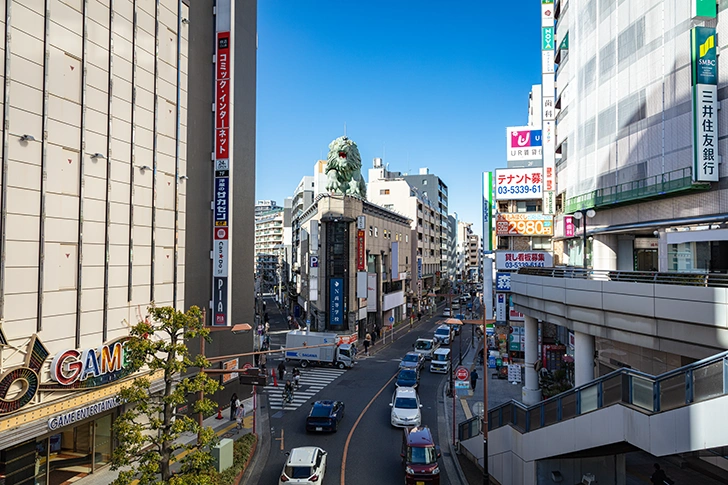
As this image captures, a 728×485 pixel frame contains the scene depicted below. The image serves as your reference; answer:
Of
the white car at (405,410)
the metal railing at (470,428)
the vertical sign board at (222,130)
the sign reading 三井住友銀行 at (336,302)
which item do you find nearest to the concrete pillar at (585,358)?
the metal railing at (470,428)

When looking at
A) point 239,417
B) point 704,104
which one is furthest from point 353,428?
point 704,104

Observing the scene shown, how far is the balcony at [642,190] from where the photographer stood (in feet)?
69.4

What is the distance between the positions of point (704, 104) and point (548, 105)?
23.8 metres

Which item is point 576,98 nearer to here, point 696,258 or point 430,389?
point 696,258

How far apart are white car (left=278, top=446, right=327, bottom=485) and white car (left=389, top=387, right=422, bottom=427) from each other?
6804 mm

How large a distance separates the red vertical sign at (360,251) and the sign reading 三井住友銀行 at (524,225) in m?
13.9

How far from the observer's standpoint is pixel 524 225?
4250cm

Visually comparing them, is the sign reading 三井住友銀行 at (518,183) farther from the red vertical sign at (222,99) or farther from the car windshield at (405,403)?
the red vertical sign at (222,99)

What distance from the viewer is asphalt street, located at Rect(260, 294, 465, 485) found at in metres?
18.8

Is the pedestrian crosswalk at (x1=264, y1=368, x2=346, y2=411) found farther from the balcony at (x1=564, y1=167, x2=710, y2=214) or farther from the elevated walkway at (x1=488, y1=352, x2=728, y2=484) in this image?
the balcony at (x1=564, y1=167, x2=710, y2=214)

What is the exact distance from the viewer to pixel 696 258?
21359 mm

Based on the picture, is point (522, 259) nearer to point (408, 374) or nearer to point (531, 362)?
point (408, 374)

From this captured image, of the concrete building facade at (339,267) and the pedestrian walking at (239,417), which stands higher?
the concrete building facade at (339,267)

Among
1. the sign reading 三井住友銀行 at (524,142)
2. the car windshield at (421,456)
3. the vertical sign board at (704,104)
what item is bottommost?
the car windshield at (421,456)
